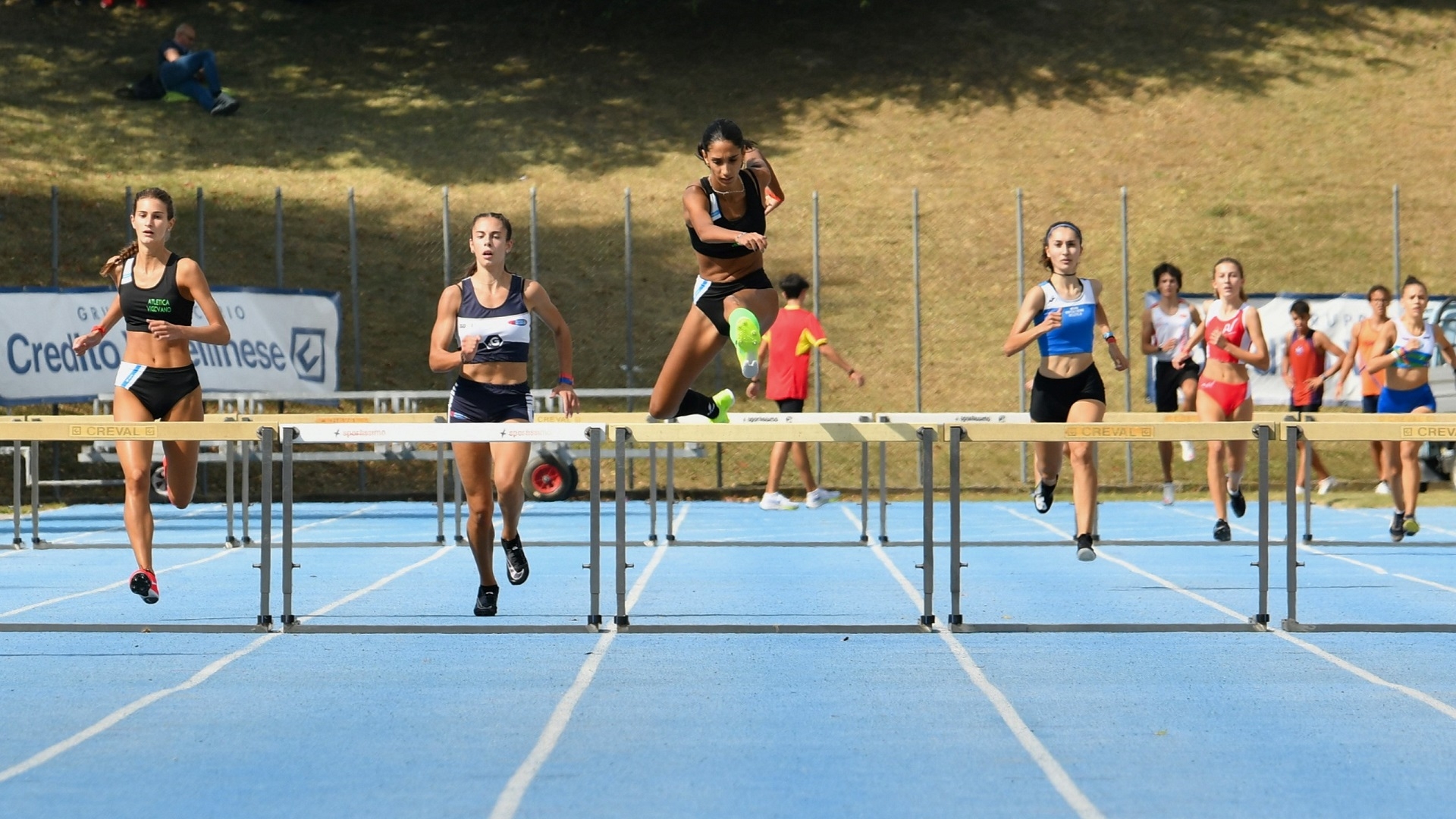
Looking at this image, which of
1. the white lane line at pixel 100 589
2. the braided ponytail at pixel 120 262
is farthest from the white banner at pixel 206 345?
the braided ponytail at pixel 120 262

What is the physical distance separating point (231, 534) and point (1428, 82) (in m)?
26.3

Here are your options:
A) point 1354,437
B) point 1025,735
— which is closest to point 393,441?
point 1025,735

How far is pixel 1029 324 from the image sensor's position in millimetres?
9516

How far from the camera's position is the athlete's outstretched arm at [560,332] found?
7680 millimetres

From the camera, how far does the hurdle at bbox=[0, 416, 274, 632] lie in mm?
7496

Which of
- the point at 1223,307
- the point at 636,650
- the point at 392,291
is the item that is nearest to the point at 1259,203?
the point at 392,291

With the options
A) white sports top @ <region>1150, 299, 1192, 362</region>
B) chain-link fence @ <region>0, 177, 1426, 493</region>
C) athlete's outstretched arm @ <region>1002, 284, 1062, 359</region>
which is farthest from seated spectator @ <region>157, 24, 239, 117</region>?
athlete's outstretched arm @ <region>1002, 284, 1062, 359</region>

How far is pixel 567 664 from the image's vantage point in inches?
270

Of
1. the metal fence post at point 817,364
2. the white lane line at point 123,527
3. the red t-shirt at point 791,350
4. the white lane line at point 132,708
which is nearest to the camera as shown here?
the white lane line at point 132,708

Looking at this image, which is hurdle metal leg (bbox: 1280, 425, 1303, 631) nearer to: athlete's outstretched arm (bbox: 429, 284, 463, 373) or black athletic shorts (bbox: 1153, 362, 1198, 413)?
athlete's outstretched arm (bbox: 429, 284, 463, 373)

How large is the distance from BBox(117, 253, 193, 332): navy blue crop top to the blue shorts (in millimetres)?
8710

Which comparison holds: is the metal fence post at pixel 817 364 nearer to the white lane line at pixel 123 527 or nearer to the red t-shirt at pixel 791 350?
the red t-shirt at pixel 791 350

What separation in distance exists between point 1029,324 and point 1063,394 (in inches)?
17.5

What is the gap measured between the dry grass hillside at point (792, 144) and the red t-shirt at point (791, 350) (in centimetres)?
422
